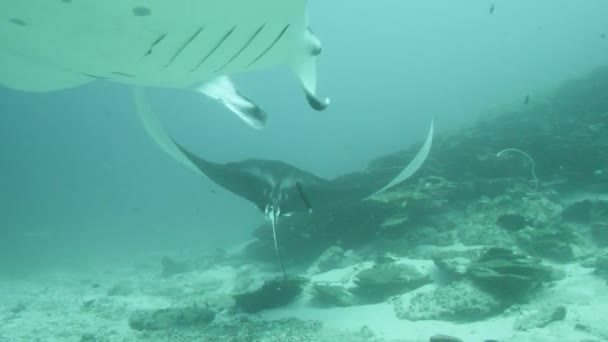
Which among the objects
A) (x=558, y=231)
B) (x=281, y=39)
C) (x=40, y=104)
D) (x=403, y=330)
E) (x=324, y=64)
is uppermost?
(x=324, y=64)

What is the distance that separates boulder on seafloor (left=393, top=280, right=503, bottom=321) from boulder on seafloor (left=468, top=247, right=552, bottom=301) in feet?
0.52

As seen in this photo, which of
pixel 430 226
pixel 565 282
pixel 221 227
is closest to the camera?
pixel 565 282

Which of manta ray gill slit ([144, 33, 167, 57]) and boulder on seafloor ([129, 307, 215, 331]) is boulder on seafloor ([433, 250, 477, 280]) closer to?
boulder on seafloor ([129, 307, 215, 331])

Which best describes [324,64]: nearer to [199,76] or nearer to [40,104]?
[40,104]

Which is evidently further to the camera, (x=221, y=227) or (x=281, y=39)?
(x=221, y=227)

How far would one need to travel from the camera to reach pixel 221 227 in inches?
1093

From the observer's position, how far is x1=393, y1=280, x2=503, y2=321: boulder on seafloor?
4.18 meters

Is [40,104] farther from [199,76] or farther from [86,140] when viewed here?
[199,76]

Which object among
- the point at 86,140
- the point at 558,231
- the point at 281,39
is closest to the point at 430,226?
the point at 558,231

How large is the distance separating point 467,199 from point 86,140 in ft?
279

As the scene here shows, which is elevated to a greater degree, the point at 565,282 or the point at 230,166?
the point at 230,166

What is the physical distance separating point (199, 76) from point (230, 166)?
7.26ft

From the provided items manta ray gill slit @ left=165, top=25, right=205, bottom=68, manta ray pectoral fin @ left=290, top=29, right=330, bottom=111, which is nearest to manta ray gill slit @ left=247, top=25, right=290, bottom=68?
manta ray pectoral fin @ left=290, top=29, right=330, bottom=111

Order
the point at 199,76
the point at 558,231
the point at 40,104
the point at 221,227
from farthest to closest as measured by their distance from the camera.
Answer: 1. the point at 40,104
2. the point at 221,227
3. the point at 558,231
4. the point at 199,76
